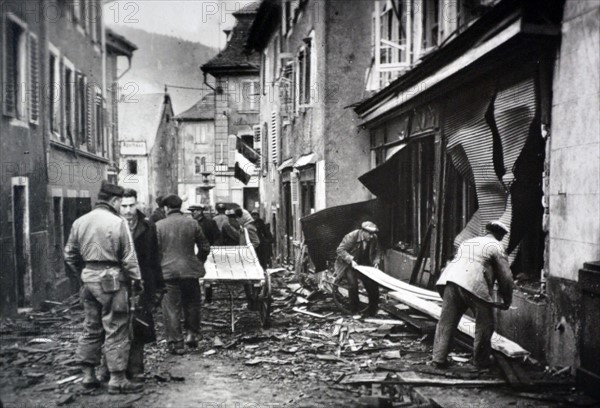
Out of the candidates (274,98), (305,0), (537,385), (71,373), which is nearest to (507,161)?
(537,385)

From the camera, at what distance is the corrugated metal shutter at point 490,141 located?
7.73 meters

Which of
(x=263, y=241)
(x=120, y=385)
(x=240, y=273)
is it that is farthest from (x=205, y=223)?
(x=120, y=385)

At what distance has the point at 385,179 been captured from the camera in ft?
44.3

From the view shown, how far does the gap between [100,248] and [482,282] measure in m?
4.05

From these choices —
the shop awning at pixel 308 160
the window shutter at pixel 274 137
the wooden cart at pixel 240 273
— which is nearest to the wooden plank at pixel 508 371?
the wooden cart at pixel 240 273

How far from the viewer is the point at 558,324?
6.86 metres

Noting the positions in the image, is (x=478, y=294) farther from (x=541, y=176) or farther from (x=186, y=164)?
(x=186, y=164)

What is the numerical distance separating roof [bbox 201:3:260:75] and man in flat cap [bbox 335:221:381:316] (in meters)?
20.3

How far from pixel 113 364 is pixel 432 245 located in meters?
6.40

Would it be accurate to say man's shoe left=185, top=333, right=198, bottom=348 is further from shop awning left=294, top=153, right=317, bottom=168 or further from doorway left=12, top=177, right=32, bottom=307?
shop awning left=294, top=153, right=317, bottom=168

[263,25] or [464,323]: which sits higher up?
[263,25]

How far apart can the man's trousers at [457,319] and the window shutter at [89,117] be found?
11985 millimetres

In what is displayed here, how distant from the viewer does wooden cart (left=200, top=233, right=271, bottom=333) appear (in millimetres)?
9258

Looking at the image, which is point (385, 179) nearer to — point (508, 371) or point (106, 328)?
point (508, 371)
